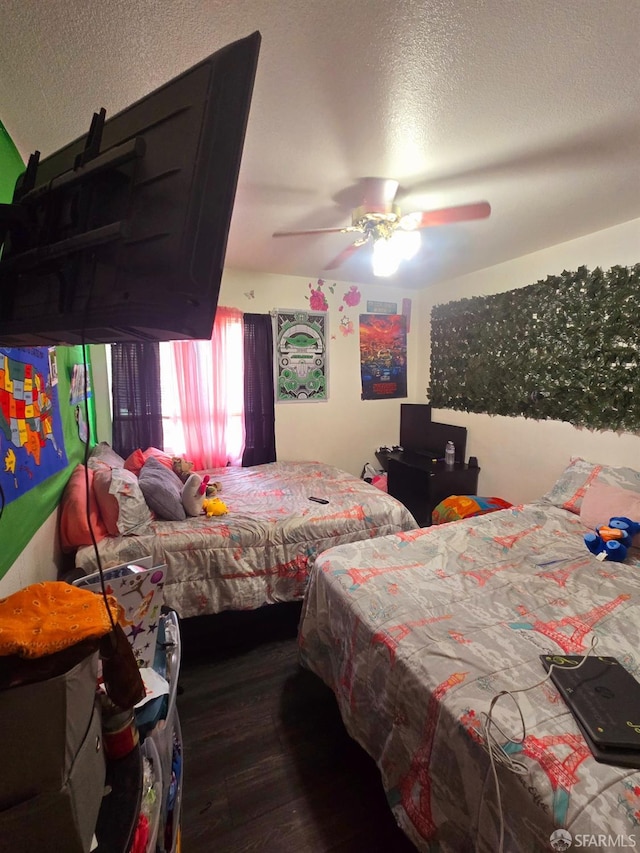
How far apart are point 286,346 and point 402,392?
1.46m

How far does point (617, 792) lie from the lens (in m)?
0.76

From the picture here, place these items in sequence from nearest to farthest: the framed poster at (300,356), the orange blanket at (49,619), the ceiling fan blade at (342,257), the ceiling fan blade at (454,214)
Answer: the orange blanket at (49,619), the ceiling fan blade at (454,214), the ceiling fan blade at (342,257), the framed poster at (300,356)

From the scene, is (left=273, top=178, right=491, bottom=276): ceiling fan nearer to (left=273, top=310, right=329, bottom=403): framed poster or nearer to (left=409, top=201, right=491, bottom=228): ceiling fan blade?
(left=409, top=201, right=491, bottom=228): ceiling fan blade

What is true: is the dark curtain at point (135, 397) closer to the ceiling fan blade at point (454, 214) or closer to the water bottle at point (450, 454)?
the ceiling fan blade at point (454, 214)

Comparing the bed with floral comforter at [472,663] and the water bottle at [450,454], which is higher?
the water bottle at [450,454]

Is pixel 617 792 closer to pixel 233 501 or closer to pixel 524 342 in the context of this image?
pixel 233 501

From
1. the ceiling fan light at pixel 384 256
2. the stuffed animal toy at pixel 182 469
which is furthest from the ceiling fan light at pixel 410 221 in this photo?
the stuffed animal toy at pixel 182 469

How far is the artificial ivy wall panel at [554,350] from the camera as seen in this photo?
2.29 m

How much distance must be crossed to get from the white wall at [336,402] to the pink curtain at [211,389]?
0.33m

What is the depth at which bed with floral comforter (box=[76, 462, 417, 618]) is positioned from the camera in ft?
6.40

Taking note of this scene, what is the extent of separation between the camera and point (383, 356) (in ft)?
13.2

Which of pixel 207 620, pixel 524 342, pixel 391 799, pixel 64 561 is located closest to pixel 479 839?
pixel 391 799

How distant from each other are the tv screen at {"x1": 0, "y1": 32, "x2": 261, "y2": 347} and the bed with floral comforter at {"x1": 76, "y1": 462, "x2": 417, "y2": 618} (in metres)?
1.47

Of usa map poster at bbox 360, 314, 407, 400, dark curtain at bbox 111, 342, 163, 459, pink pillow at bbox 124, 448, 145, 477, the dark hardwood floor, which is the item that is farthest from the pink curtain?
the dark hardwood floor
